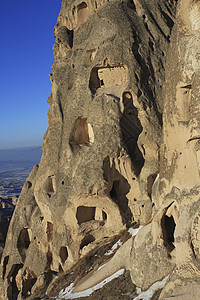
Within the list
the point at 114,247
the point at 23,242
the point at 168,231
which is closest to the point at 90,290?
the point at 114,247

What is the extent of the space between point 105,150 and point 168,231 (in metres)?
3.10

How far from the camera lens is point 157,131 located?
8562 mm

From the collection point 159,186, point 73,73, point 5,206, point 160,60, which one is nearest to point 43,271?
point 159,186

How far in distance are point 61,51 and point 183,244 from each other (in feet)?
28.1

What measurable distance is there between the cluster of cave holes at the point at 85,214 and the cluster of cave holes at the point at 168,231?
3097mm

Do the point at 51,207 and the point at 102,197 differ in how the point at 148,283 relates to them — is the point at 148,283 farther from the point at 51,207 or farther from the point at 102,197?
the point at 51,207

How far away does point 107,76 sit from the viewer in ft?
31.0

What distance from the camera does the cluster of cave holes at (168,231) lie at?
5.86 metres

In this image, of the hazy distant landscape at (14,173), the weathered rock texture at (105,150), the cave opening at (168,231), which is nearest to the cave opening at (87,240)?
the weathered rock texture at (105,150)

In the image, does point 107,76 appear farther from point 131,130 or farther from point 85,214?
point 85,214

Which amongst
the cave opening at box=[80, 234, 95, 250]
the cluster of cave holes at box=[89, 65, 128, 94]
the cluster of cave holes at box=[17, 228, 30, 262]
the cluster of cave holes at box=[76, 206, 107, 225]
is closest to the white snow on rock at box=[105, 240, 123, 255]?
the cave opening at box=[80, 234, 95, 250]

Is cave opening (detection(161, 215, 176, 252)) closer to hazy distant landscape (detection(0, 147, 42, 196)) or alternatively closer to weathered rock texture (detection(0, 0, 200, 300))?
weathered rock texture (detection(0, 0, 200, 300))

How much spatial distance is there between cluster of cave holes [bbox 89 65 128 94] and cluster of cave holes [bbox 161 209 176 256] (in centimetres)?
447

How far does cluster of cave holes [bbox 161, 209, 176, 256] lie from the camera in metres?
5.86
